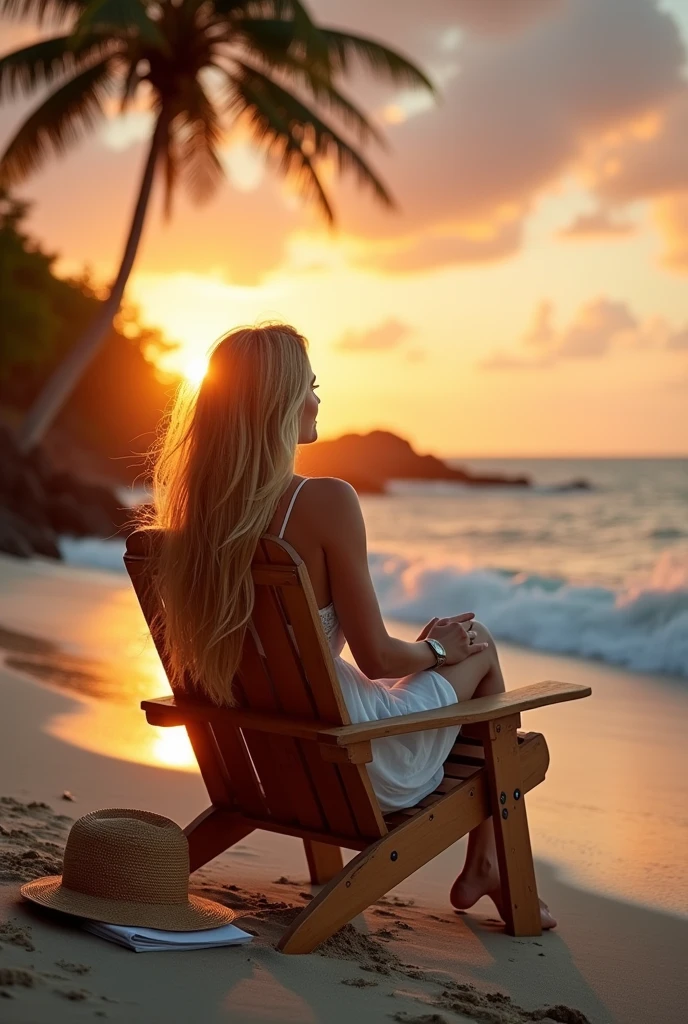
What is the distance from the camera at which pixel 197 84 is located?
1752 centimetres

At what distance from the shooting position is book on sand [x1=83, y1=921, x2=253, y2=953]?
2.78m

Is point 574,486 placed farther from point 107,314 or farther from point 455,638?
point 455,638

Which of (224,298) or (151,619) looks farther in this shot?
(224,298)

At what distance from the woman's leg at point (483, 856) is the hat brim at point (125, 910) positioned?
3.01ft

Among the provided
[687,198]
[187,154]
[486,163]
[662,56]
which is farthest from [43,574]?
[687,198]

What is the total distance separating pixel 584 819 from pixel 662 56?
14.2 metres

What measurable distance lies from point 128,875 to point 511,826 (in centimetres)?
117

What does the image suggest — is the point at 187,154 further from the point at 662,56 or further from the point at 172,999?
the point at 172,999

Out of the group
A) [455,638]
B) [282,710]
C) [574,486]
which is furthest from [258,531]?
[574,486]

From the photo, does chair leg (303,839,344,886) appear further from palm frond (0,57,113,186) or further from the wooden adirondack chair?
palm frond (0,57,113,186)

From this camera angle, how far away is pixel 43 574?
543 inches

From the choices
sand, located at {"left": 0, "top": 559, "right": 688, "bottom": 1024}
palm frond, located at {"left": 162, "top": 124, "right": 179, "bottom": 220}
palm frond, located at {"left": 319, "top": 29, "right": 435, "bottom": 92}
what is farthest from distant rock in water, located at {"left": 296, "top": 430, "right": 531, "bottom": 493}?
sand, located at {"left": 0, "top": 559, "right": 688, "bottom": 1024}

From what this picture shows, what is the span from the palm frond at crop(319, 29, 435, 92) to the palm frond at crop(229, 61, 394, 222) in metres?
0.86

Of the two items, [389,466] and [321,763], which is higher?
[389,466]
